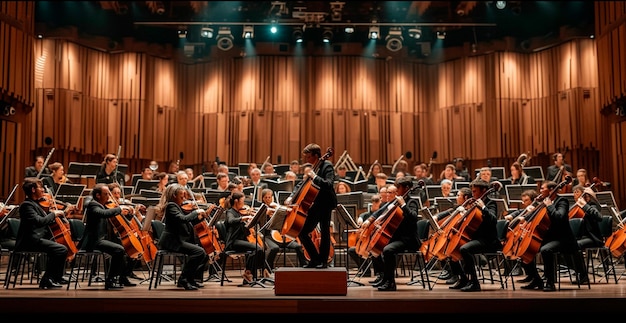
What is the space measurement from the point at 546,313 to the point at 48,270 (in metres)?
5.03

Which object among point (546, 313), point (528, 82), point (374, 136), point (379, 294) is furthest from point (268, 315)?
point (528, 82)

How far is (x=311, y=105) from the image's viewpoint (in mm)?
15461

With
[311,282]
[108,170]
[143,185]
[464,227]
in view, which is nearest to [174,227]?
[311,282]

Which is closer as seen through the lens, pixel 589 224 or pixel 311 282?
pixel 311 282

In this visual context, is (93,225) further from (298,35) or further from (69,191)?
(298,35)

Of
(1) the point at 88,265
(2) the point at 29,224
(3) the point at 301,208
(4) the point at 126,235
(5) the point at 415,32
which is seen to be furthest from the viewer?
(5) the point at 415,32

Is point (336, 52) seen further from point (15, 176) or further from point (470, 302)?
point (470, 302)

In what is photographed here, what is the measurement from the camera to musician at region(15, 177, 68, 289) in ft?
22.2

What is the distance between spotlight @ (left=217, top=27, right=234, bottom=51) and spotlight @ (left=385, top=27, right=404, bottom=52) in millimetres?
3575

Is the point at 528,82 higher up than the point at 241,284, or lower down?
higher up

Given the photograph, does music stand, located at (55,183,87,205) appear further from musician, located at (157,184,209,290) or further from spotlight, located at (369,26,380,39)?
spotlight, located at (369,26,380,39)

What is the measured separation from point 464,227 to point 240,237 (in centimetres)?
261

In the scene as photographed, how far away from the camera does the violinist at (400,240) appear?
21.6ft

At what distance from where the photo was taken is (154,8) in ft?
48.1
